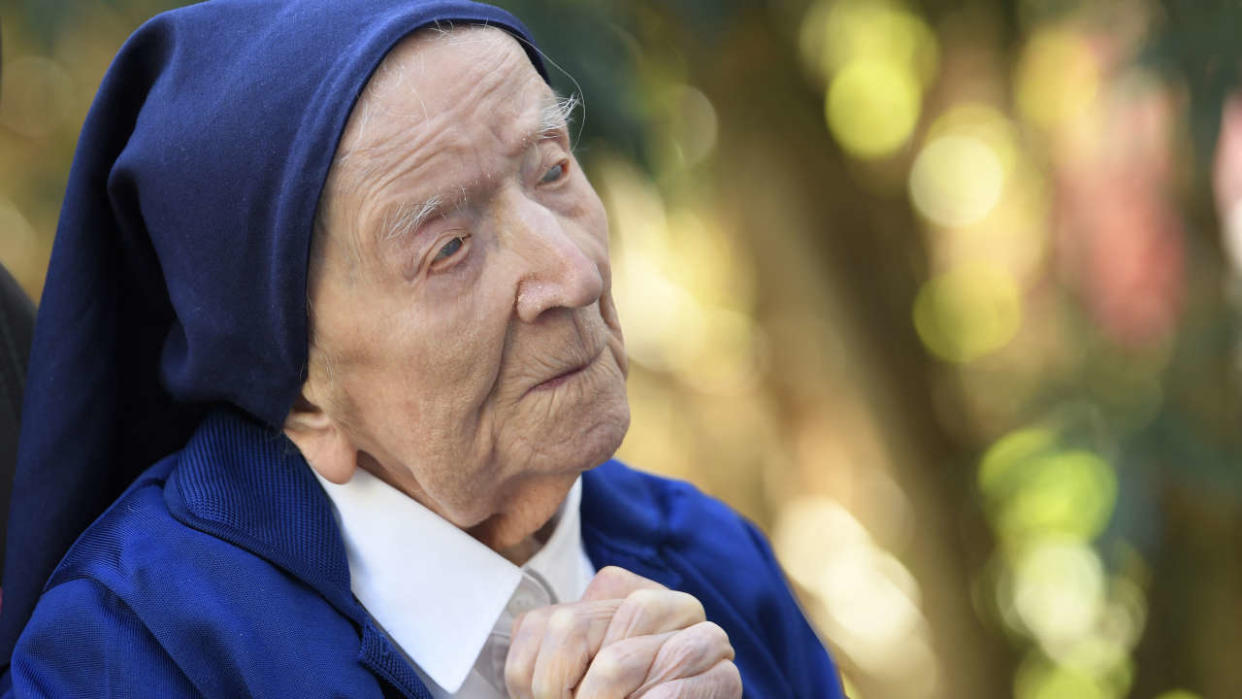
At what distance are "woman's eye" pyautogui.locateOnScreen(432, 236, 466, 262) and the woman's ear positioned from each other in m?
0.27

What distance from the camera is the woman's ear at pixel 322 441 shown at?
4.98 ft

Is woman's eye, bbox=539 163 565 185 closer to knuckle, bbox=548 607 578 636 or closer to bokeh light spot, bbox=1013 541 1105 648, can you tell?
knuckle, bbox=548 607 578 636

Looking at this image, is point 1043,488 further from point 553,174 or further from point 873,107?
point 553,174

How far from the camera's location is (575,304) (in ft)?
4.67

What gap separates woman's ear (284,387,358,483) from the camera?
1.52 meters

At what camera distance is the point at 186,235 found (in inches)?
56.2

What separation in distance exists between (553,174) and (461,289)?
0.22 metres

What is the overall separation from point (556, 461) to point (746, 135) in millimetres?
2723

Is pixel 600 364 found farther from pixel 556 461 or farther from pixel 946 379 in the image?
pixel 946 379

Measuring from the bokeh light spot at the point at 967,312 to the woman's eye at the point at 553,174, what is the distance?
9.61ft

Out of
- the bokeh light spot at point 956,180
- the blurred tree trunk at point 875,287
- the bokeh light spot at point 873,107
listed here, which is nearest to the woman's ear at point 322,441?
the blurred tree trunk at point 875,287

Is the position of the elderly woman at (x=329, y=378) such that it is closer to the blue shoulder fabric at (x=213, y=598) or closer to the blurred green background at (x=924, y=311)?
the blue shoulder fabric at (x=213, y=598)

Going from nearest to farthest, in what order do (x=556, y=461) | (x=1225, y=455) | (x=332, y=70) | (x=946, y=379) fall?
(x=332, y=70) → (x=556, y=461) → (x=1225, y=455) → (x=946, y=379)

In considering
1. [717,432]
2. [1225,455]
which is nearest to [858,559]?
[717,432]
